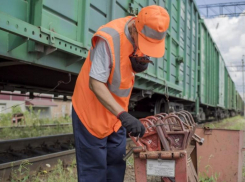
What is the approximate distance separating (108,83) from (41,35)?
3.90ft

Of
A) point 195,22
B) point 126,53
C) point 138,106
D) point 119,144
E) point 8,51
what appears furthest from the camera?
point 195,22

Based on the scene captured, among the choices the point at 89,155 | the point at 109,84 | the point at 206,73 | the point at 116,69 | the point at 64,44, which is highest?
the point at 206,73

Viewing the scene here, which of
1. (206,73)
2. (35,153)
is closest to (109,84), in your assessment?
(35,153)

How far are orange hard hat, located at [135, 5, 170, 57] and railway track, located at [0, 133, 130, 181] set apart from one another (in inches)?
95.8

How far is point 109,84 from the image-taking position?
6.50 ft

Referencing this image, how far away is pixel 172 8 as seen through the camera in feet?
23.9

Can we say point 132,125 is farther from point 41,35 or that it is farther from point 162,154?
point 41,35

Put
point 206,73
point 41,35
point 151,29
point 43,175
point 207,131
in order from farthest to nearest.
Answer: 1. point 206,73
2. point 43,175
3. point 207,131
4. point 41,35
5. point 151,29

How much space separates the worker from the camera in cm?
181

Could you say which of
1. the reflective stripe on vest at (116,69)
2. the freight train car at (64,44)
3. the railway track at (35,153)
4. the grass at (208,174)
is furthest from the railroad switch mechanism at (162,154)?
the railway track at (35,153)

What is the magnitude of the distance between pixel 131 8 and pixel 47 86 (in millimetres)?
2286

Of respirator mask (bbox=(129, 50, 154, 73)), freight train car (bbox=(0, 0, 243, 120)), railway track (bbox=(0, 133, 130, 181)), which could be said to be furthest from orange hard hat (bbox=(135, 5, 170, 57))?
railway track (bbox=(0, 133, 130, 181))

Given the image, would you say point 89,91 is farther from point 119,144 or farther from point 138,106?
point 138,106

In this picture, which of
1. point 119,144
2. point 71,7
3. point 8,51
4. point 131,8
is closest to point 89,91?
point 119,144
